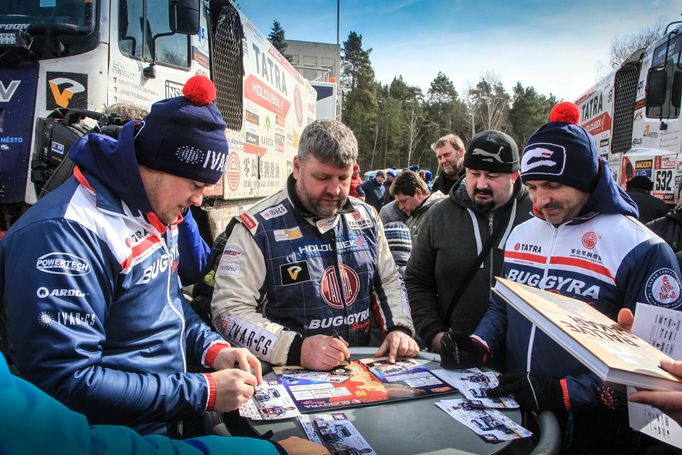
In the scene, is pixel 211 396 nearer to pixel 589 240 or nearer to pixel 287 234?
pixel 287 234

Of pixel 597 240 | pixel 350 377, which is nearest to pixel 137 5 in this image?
pixel 350 377

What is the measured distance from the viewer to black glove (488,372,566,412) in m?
1.65

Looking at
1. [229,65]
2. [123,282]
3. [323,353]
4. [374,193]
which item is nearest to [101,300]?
[123,282]

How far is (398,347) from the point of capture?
7.07 ft

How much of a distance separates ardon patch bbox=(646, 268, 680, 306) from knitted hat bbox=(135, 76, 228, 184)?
1.60 metres

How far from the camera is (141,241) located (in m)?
1.53

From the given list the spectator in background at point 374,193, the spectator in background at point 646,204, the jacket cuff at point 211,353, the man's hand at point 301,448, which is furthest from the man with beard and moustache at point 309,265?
the spectator in background at point 374,193

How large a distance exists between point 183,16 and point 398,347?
3.23 meters

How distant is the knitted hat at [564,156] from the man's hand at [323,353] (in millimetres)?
1082

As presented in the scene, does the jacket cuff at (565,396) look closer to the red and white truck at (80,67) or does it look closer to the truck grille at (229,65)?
the red and white truck at (80,67)

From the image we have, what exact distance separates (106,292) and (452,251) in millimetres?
1895

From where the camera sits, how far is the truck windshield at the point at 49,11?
3.54 m

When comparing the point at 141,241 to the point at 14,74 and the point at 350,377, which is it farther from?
the point at 14,74

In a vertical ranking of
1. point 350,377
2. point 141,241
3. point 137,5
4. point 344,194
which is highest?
point 137,5
